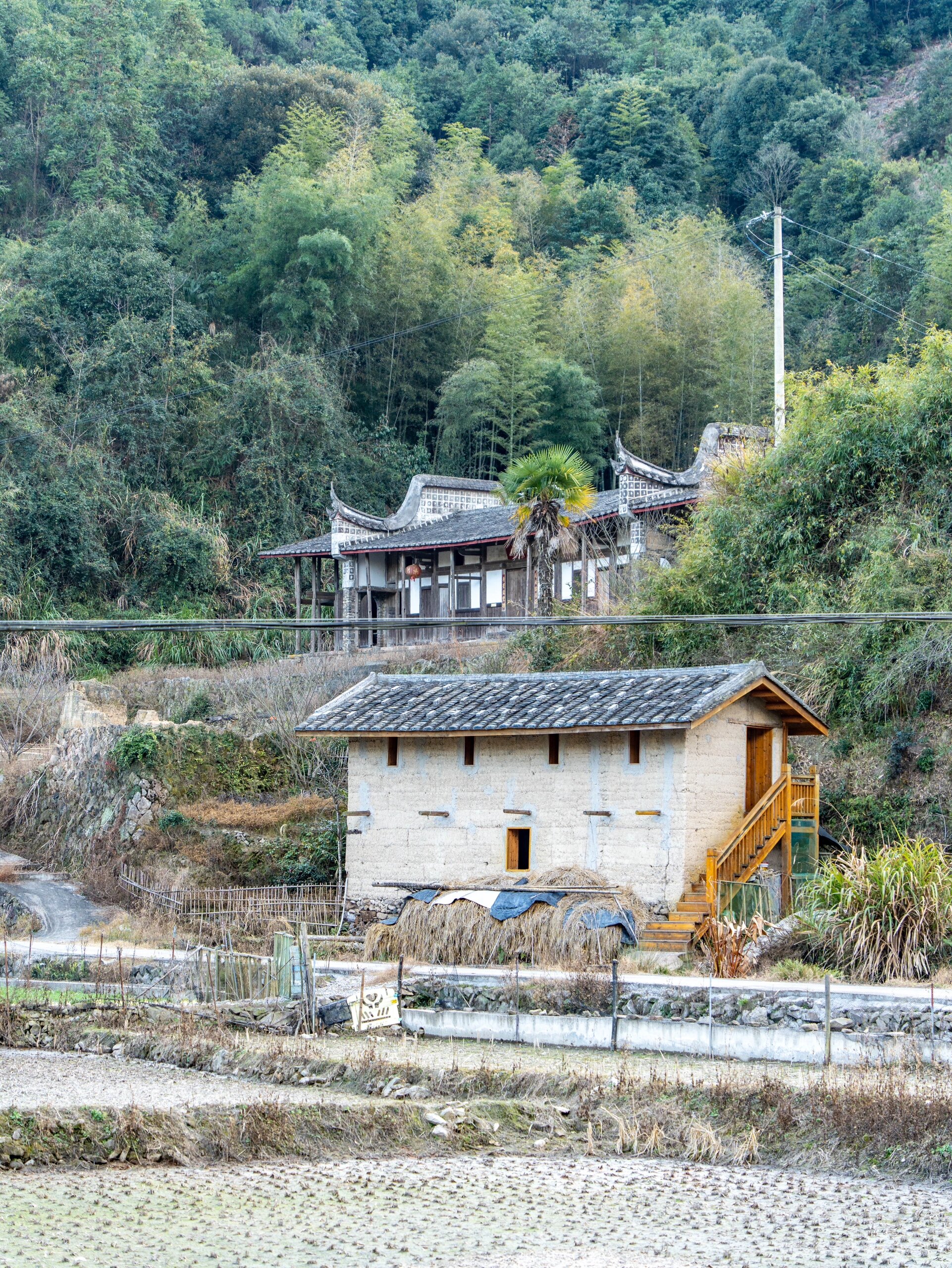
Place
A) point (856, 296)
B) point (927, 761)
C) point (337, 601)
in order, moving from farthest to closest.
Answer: point (856, 296), point (337, 601), point (927, 761)

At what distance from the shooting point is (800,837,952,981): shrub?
19.2 m

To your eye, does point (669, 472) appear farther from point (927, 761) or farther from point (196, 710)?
point (196, 710)

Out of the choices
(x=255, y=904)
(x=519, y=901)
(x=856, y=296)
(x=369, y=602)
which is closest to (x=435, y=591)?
(x=369, y=602)

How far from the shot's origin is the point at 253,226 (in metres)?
53.3

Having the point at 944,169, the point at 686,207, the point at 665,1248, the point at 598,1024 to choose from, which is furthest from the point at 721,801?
the point at 686,207

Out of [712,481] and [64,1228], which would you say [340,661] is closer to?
[712,481]

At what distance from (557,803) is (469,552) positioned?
18285mm

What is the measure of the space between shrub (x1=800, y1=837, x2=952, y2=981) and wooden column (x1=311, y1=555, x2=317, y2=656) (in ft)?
78.1

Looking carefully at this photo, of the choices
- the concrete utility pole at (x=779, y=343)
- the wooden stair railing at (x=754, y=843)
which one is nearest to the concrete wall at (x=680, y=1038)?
the wooden stair railing at (x=754, y=843)

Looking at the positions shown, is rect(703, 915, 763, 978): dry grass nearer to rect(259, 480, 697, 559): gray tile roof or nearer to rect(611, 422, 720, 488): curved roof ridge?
rect(259, 480, 697, 559): gray tile roof

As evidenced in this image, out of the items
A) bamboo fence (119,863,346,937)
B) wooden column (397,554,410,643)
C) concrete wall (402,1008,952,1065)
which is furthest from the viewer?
wooden column (397,554,410,643)

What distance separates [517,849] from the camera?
23.9 m

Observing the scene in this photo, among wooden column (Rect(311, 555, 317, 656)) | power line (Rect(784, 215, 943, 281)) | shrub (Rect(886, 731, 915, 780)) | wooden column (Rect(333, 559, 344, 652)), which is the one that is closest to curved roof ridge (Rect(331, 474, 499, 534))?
wooden column (Rect(311, 555, 317, 656))

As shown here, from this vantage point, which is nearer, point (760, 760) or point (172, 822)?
point (760, 760)
